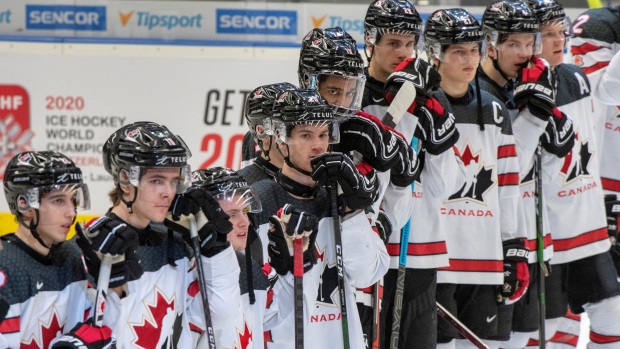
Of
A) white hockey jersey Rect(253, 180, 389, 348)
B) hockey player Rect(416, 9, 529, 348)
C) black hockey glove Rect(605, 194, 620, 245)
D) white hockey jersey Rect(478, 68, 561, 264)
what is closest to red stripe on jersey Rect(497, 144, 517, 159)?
hockey player Rect(416, 9, 529, 348)

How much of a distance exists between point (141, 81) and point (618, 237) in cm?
260

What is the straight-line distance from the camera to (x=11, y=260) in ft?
9.23

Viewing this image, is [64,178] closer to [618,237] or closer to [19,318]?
[19,318]

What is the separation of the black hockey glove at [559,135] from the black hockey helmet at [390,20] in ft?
2.56

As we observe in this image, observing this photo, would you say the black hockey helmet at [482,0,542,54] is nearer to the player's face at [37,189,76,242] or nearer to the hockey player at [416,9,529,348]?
the hockey player at [416,9,529,348]

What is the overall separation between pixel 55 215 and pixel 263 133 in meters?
0.89

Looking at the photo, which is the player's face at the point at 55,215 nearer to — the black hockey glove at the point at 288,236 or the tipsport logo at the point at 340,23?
the black hockey glove at the point at 288,236

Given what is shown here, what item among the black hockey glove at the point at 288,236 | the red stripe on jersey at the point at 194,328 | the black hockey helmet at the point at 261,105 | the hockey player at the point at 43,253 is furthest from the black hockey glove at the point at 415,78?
the hockey player at the point at 43,253

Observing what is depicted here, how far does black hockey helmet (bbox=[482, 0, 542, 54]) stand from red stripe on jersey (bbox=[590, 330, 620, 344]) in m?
1.22

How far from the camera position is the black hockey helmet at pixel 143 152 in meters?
2.93

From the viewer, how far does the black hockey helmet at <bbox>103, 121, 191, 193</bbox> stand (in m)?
2.93

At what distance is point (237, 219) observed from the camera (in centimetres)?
318

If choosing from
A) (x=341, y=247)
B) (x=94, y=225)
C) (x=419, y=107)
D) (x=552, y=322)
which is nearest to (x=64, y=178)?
(x=94, y=225)

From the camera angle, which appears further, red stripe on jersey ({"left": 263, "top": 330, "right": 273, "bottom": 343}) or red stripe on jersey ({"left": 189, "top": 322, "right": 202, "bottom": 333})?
red stripe on jersey ({"left": 263, "top": 330, "right": 273, "bottom": 343})
